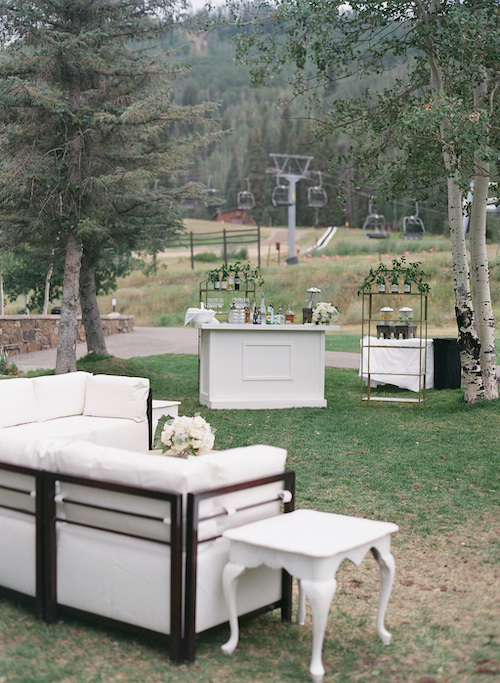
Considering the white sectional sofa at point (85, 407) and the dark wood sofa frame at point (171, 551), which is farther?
the white sectional sofa at point (85, 407)

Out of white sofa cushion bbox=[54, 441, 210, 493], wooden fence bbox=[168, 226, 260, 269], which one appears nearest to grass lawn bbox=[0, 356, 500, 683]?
white sofa cushion bbox=[54, 441, 210, 493]

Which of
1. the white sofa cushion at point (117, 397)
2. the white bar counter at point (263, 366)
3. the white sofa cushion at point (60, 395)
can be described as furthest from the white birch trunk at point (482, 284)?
the white sofa cushion at point (60, 395)

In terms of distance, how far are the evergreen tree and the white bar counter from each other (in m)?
2.54

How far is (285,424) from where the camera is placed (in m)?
9.70

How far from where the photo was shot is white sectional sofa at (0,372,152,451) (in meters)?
6.52

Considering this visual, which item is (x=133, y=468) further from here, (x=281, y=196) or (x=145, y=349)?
(x=281, y=196)

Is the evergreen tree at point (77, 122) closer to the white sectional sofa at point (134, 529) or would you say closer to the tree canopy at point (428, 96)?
the tree canopy at point (428, 96)

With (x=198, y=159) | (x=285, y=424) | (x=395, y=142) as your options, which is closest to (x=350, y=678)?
Result: (x=285, y=424)

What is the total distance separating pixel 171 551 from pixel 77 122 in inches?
385

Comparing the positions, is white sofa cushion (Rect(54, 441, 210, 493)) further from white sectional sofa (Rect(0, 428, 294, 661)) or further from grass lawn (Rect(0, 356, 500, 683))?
grass lawn (Rect(0, 356, 500, 683))

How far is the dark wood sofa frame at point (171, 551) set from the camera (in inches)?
133

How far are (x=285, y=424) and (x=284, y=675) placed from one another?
6.34m

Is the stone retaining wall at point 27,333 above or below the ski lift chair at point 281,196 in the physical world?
below

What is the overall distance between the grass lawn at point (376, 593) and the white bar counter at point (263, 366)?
4.70 feet
